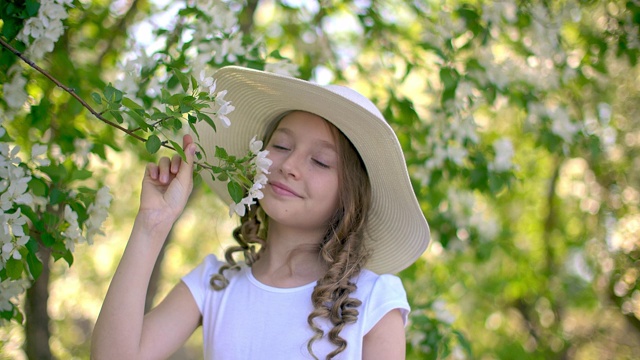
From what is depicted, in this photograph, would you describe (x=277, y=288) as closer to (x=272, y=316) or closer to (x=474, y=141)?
(x=272, y=316)

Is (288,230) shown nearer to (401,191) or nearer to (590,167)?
(401,191)

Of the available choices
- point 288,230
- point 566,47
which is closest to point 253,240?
point 288,230

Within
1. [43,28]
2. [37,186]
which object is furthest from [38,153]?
[43,28]

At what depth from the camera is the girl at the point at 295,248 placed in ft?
5.61

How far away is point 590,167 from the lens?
521cm

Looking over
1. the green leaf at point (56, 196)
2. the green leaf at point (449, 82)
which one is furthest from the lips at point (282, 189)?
the green leaf at point (449, 82)

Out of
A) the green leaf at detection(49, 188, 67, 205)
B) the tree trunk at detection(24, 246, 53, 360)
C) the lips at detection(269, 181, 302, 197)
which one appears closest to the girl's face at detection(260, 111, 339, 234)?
the lips at detection(269, 181, 302, 197)

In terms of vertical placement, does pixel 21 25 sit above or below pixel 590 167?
above

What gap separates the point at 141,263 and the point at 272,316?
0.43 m

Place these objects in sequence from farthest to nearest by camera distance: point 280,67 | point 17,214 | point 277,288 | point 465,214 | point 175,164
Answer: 1. point 465,214
2. point 280,67
3. point 277,288
4. point 175,164
5. point 17,214

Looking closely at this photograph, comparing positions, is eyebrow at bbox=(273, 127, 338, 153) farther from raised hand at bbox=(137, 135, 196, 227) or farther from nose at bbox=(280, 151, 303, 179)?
raised hand at bbox=(137, 135, 196, 227)

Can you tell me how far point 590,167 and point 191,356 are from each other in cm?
661

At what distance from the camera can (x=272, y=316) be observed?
1907mm

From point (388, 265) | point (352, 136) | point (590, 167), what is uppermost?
point (352, 136)
